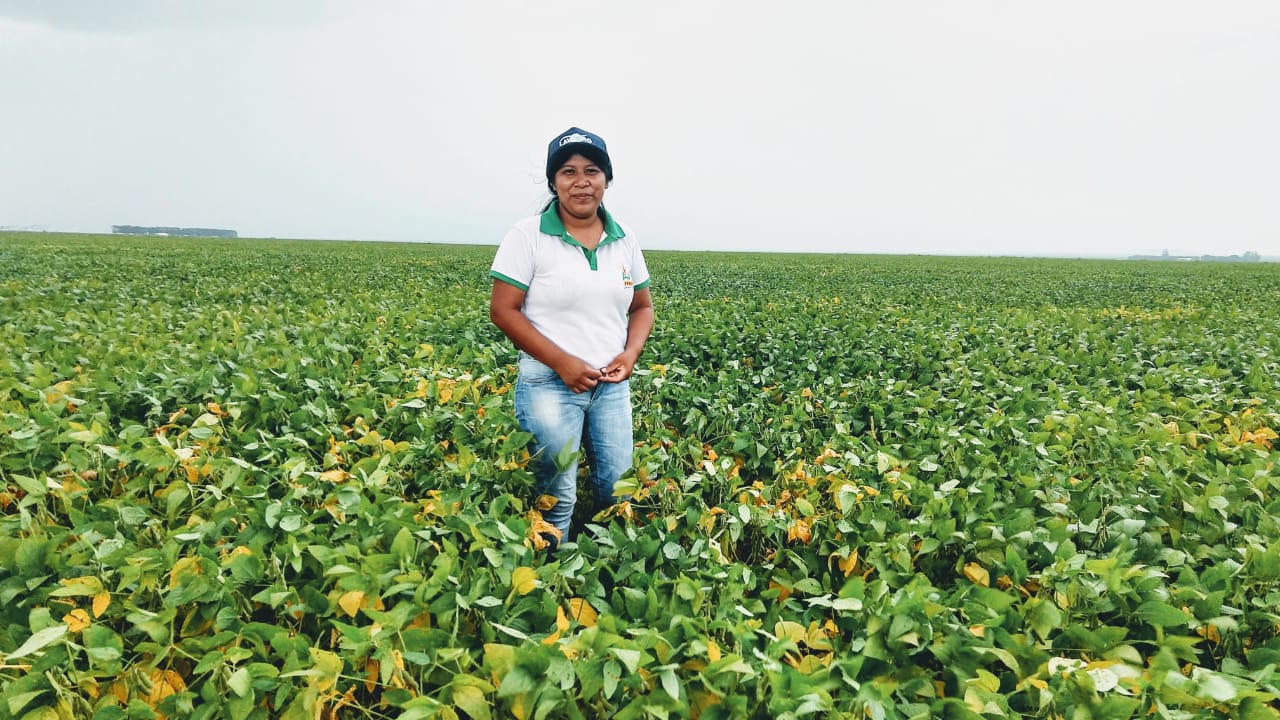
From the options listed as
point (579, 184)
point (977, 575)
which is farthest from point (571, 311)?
point (977, 575)

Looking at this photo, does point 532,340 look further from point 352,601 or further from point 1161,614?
point 1161,614

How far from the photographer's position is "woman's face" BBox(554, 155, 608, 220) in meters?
2.47

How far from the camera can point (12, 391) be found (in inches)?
155

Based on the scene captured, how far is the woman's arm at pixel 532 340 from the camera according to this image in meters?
2.50

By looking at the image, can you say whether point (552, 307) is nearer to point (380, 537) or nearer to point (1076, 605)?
point (380, 537)

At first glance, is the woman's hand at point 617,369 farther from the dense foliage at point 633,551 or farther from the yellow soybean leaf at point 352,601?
the yellow soybean leaf at point 352,601

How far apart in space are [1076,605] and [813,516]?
105cm

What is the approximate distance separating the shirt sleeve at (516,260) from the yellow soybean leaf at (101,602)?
66.3 inches

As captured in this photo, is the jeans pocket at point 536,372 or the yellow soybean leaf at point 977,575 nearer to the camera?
the yellow soybean leaf at point 977,575

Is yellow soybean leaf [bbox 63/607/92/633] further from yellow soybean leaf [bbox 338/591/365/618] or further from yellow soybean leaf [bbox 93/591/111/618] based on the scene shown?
yellow soybean leaf [bbox 338/591/365/618]

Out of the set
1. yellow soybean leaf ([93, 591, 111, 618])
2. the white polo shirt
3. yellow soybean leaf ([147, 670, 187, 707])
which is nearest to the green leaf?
Answer: the white polo shirt

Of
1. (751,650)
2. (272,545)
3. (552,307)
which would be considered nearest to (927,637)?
(751,650)

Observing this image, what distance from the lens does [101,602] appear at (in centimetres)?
182

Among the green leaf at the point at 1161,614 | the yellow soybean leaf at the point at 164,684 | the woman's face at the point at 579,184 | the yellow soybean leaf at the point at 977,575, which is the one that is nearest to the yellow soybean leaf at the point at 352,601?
the yellow soybean leaf at the point at 164,684
